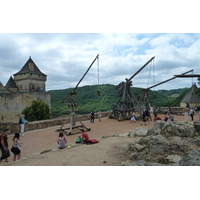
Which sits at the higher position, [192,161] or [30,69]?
[30,69]

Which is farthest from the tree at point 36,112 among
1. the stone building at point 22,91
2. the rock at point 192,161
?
the rock at point 192,161

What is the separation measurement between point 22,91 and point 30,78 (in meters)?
3.36

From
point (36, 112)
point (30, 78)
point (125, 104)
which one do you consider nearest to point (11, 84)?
point (30, 78)

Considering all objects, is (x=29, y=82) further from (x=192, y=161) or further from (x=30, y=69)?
(x=192, y=161)

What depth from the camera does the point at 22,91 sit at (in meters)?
33.9

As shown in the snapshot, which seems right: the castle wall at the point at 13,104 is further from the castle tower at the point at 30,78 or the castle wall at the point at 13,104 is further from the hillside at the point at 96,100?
the hillside at the point at 96,100

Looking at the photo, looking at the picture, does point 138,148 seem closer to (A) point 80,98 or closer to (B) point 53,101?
(A) point 80,98

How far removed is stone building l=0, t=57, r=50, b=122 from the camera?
25719mm

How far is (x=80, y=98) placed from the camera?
4781 centimetres

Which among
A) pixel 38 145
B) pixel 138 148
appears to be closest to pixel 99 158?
pixel 138 148

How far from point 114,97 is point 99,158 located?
41.2 meters

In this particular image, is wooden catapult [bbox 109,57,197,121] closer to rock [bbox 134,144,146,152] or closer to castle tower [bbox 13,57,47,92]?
rock [bbox 134,144,146,152]

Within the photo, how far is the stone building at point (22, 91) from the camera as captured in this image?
25719 millimetres

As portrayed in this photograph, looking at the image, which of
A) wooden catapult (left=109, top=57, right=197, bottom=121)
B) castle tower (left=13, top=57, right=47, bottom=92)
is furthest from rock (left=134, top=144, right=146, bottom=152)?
castle tower (left=13, top=57, right=47, bottom=92)
